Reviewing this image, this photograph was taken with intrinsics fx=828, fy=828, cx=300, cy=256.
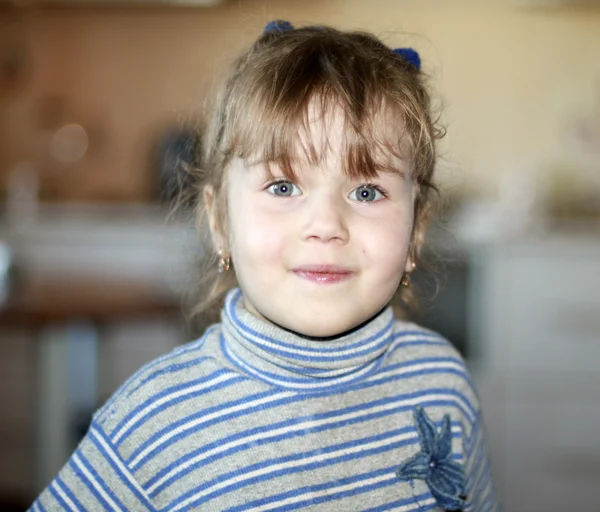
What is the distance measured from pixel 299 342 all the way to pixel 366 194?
16 centimetres

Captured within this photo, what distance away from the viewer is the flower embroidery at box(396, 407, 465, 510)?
2.67 feet

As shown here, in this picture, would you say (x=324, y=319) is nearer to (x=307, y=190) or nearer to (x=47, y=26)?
(x=307, y=190)

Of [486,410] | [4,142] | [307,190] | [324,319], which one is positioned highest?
[307,190]

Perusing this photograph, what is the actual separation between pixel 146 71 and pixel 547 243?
6.08 ft

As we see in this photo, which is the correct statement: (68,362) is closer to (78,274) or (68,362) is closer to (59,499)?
(78,274)

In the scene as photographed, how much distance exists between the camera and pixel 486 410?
9.72 feet

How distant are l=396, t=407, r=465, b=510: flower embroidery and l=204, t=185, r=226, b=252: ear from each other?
27 centimetres

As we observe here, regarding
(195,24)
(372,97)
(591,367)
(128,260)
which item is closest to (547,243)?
(591,367)

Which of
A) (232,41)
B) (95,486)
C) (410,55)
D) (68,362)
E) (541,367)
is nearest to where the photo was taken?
(95,486)

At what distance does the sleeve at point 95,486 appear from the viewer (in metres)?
0.73

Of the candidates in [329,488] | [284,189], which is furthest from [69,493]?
[284,189]

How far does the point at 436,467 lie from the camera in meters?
0.82

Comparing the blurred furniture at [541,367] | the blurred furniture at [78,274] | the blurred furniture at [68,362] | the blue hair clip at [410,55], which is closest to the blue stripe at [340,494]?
the blue hair clip at [410,55]

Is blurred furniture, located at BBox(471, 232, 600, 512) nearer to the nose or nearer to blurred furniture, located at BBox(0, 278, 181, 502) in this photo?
blurred furniture, located at BBox(0, 278, 181, 502)
